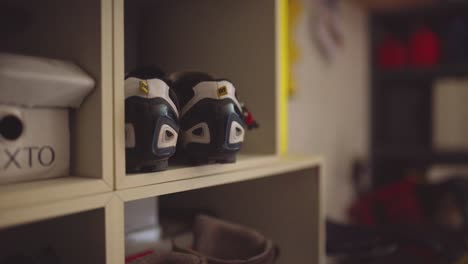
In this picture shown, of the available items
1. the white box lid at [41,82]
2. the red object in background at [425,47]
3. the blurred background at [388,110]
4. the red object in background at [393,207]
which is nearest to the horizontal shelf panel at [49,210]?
the white box lid at [41,82]

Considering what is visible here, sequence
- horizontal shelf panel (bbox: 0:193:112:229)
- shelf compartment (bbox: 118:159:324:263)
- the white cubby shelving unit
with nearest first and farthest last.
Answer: horizontal shelf panel (bbox: 0:193:112:229)
the white cubby shelving unit
shelf compartment (bbox: 118:159:324:263)

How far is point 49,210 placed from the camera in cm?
41

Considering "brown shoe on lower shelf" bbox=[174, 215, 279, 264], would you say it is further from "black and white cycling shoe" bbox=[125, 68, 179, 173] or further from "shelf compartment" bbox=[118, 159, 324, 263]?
"black and white cycling shoe" bbox=[125, 68, 179, 173]

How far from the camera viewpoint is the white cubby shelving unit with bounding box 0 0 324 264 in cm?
48

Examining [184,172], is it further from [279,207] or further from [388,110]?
[388,110]

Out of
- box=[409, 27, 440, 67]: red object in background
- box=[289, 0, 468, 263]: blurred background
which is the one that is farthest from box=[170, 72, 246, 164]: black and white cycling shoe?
box=[409, 27, 440, 67]: red object in background

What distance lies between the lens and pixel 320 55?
179cm

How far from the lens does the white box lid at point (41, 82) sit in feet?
1.41

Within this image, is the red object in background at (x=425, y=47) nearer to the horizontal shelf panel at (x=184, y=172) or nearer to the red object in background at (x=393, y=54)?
the red object in background at (x=393, y=54)

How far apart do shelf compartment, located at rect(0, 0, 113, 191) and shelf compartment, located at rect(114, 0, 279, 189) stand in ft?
0.96

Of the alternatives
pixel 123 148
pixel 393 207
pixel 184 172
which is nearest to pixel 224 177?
pixel 184 172

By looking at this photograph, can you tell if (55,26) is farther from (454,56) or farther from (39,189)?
(454,56)

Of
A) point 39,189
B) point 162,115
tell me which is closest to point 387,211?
point 162,115

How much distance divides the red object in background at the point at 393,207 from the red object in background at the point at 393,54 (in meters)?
0.62
